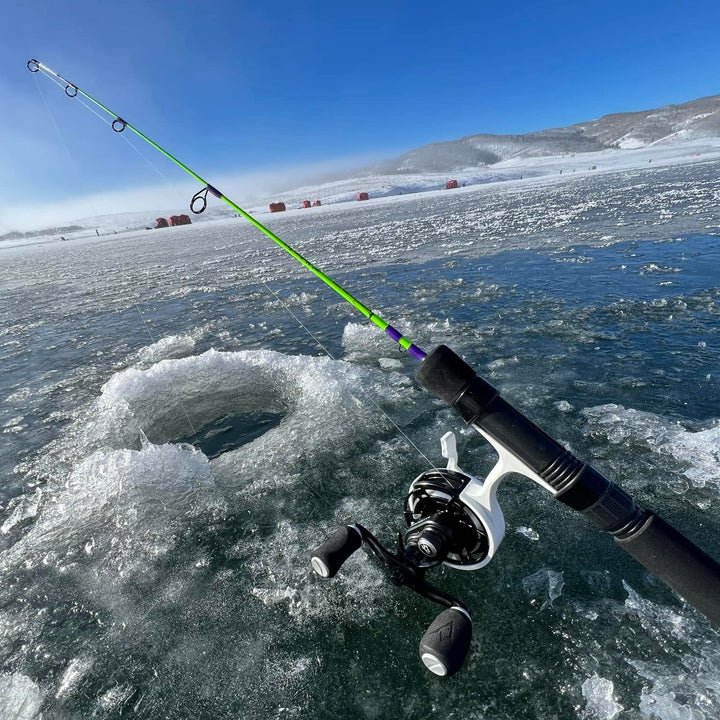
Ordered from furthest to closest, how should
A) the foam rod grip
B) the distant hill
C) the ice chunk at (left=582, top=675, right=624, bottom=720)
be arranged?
the distant hill < the ice chunk at (left=582, top=675, right=624, bottom=720) < the foam rod grip

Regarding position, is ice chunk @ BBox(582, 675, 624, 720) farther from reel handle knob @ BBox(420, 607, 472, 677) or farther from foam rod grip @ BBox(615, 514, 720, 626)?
foam rod grip @ BBox(615, 514, 720, 626)

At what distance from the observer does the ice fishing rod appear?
1585 millimetres

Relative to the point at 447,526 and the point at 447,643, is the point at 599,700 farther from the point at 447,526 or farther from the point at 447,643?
the point at 447,526

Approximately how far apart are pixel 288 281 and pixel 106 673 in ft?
35.4

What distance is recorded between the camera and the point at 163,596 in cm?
295

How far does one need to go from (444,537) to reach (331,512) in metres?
1.37

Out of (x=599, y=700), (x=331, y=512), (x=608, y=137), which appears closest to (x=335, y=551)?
(x=331, y=512)

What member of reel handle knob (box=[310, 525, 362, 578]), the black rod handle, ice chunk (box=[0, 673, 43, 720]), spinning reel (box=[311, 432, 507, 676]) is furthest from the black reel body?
ice chunk (box=[0, 673, 43, 720])

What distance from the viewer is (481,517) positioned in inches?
88.0

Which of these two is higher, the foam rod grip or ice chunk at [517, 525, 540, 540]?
the foam rod grip

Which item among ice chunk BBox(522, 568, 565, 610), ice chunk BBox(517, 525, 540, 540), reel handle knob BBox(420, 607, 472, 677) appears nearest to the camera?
reel handle knob BBox(420, 607, 472, 677)

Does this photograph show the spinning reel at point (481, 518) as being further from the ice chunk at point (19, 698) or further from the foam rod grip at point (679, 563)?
the ice chunk at point (19, 698)

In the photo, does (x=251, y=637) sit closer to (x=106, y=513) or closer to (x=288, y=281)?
(x=106, y=513)

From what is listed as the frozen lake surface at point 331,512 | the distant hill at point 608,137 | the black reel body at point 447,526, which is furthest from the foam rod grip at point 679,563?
the distant hill at point 608,137
